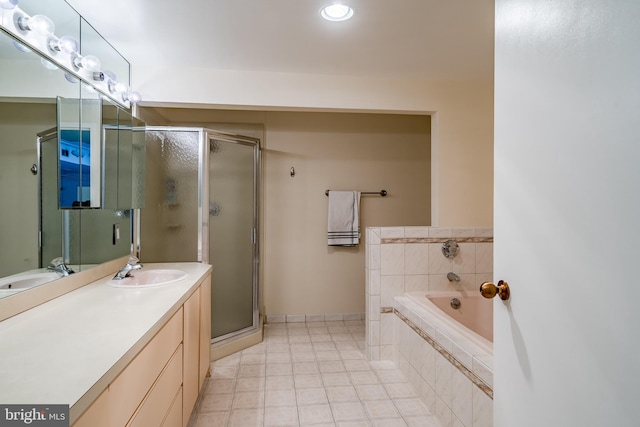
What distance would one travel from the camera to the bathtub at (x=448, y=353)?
147cm

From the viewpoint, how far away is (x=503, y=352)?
936mm

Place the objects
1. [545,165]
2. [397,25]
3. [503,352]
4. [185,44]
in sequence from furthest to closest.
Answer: [185,44], [397,25], [503,352], [545,165]

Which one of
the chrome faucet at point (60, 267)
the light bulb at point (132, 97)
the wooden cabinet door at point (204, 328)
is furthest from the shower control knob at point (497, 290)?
the light bulb at point (132, 97)

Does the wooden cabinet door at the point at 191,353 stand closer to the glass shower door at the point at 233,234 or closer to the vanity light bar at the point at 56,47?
the glass shower door at the point at 233,234

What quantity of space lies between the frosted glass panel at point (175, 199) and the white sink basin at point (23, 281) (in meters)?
1.07

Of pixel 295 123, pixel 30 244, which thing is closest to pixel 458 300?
pixel 295 123

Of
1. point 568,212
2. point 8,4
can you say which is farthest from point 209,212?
point 568,212

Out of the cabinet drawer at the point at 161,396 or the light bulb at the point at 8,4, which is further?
the light bulb at the point at 8,4

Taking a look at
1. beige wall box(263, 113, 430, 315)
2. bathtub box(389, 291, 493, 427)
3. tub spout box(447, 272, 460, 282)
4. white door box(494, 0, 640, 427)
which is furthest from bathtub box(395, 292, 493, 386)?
beige wall box(263, 113, 430, 315)

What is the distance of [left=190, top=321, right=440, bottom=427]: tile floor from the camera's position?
1.80 m

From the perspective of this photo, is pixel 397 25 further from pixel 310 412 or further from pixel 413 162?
pixel 310 412

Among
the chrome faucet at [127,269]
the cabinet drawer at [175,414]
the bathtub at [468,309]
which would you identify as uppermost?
the chrome faucet at [127,269]

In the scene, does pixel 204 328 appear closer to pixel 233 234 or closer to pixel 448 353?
pixel 233 234

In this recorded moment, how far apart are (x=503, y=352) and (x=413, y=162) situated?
2.80 m
